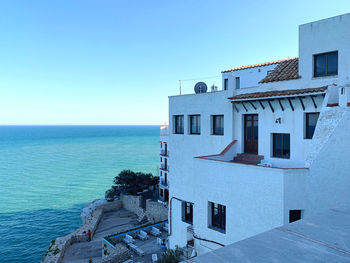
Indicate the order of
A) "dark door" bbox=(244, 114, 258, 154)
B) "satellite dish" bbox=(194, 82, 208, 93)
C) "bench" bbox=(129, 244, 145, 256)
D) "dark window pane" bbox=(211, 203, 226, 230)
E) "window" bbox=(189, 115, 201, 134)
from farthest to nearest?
1. "bench" bbox=(129, 244, 145, 256)
2. "satellite dish" bbox=(194, 82, 208, 93)
3. "window" bbox=(189, 115, 201, 134)
4. "dark door" bbox=(244, 114, 258, 154)
5. "dark window pane" bbox=(211, 203, 226, 230)

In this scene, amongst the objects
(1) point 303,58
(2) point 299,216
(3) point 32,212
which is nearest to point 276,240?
(2) point 299,216

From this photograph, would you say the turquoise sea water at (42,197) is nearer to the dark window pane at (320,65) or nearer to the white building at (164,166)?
the white building at (164,166)

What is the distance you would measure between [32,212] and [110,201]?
1586cm

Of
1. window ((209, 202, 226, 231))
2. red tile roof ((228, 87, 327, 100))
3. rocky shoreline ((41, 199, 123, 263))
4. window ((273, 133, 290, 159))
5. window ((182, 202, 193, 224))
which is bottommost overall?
rocky shoreline ((41, 199, 123, 263))

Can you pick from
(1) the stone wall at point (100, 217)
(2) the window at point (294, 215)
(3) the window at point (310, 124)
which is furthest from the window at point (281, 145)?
(1) the stone wall at point (100, 217)

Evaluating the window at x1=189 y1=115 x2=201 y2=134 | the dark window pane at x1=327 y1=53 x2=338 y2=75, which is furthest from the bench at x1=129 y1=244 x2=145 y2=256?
the dark window pane at x1=327 y1=53 x2=338 y2=75

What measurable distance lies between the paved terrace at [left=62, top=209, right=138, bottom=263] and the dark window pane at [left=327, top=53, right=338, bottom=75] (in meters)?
27.9

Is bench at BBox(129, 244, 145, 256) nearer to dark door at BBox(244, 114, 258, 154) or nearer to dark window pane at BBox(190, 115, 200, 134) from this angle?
dark window pane at BBox(190, 115, 200, 134)

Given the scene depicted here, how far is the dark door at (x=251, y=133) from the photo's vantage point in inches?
673

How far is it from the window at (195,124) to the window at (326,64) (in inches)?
336

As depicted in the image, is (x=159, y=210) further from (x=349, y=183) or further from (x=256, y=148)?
(x=349, y=183)

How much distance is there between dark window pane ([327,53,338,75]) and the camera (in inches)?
555

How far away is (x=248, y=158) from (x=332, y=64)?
280 inches

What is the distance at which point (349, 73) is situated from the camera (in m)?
13.3
